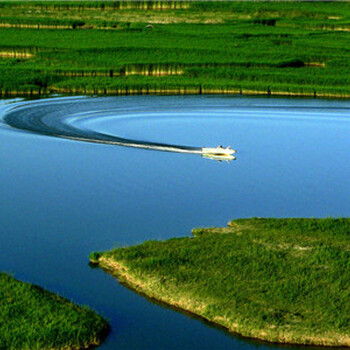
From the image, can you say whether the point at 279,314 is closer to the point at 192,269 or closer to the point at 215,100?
the point at 192,269

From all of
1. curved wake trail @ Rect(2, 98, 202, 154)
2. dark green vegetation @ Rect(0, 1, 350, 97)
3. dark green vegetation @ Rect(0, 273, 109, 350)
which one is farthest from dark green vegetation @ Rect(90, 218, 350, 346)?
dark green vegetation @ Rect(0, 1, 350, 97)

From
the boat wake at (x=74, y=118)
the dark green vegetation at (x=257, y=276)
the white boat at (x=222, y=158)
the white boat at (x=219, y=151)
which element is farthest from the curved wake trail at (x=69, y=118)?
the dark green vegetation at (x=257, y=276)

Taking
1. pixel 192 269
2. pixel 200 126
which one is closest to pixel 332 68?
pixel 200 126

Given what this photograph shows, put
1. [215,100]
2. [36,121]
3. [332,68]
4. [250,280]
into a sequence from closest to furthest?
[250,280] < [36,121] < [215,100] < [332,68]

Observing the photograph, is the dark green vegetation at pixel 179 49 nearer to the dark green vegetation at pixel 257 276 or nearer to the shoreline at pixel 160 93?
the shoreline at pixel 160 93

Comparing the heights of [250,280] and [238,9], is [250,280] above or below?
below

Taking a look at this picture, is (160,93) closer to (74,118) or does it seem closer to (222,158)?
(74,118)
